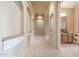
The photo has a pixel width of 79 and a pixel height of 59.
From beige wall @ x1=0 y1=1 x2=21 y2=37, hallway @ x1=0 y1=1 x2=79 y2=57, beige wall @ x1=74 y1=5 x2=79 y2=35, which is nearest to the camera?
beige wall @ x1=0 y1=1 x2=21 y2=37

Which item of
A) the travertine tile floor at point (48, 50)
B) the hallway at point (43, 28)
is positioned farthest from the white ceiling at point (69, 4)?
the travertine tile floor at point (48, 50)

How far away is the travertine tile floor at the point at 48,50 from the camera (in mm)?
1470

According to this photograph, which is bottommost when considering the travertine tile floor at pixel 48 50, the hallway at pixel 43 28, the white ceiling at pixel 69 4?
the travertine tile floor at pixel 48 50

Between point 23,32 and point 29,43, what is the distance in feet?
0.61

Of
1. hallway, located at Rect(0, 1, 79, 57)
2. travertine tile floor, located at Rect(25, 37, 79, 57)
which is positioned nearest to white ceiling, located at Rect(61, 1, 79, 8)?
hallway, located at Rect(0, 1, 79, 57)

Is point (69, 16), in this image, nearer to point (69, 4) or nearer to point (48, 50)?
point (69, 4)

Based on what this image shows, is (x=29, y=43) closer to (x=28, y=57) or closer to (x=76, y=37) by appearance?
(x=28, y=57)

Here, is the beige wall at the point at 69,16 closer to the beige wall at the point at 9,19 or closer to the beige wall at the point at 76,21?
the beige wall at the point at 76,21

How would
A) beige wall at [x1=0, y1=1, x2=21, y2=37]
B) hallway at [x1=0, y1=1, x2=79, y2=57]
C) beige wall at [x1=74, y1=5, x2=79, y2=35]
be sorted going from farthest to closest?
beige wall at [x1=74, y1=5, x2=79, y2=35] → hallway at [x1=0, y1=1, x2=79, y2=57] → beige wall at [x1=0, y1=1, x2=21, y2=37]

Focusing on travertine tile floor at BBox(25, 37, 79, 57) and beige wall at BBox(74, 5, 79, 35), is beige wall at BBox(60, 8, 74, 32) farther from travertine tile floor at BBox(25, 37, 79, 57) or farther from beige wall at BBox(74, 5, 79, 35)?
travertine tile floor at BBox(25, 37, 79, 57)

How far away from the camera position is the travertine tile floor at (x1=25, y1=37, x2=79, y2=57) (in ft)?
4.82

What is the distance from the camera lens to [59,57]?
1.45m

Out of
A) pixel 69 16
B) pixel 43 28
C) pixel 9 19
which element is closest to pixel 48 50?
pixel 43 28

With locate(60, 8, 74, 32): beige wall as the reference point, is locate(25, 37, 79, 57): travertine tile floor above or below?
below
